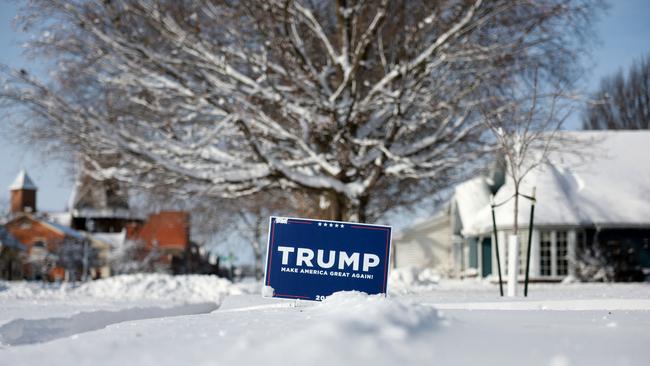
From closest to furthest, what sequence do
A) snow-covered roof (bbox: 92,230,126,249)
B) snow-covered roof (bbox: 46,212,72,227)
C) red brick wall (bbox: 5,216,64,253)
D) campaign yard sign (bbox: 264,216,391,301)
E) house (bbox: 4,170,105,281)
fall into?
campaign yard sign (bbox: 264,216,391,301) → house (bbox: 4,170,105,281) → red brick wall (bbox: 5,216,64,253) → snow-covered roof (bbox: 92,230,126,249) → snow-covered roof (bbox: 46,212,72,227)

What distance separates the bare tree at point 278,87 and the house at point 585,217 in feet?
25.9

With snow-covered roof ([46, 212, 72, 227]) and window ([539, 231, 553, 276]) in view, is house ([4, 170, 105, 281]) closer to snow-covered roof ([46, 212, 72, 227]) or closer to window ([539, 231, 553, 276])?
snow-covered roof ([46, 212, 72, 227])

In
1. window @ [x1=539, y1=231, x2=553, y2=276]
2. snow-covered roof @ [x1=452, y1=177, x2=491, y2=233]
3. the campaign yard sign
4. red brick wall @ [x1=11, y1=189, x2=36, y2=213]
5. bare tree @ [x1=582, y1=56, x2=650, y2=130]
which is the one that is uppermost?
bare tree @ [x1=582, y1=56, x2=650, y2=130]

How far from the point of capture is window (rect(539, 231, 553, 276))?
26797 millimetres

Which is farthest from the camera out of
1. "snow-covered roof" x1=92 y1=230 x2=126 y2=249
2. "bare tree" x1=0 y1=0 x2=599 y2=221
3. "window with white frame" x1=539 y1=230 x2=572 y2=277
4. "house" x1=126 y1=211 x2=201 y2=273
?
"snow-covered roof" x1=92 y1=230 x2=126 y2=249

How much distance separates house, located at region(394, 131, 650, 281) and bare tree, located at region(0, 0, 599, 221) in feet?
25.9

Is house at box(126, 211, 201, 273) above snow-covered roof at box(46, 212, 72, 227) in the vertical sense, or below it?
below

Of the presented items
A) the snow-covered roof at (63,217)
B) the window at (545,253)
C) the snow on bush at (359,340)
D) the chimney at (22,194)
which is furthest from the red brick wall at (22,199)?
the snow on bush at (359,340)

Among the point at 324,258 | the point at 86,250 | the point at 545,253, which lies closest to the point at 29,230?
the point at 86,250

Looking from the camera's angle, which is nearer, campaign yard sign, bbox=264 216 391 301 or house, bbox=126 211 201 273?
campaign yard sign, bbox=264 216 391 301

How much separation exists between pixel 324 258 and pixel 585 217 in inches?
771

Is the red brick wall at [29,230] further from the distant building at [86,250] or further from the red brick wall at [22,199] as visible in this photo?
the red brick wall at [22,199]

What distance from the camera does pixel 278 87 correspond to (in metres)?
17.7

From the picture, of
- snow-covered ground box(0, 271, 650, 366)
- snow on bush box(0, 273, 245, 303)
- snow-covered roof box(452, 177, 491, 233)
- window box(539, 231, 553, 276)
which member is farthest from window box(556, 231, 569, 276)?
snow-covered ground box(0, 271, 650, 366)
